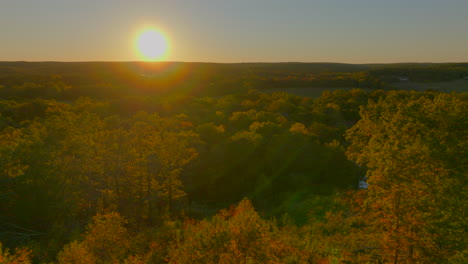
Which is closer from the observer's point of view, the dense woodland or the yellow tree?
the yellow tree

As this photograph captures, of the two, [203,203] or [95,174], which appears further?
[203,203]

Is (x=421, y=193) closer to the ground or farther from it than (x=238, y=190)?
farther from it

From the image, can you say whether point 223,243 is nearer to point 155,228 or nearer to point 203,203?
point 155,228

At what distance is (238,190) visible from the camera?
5800cm

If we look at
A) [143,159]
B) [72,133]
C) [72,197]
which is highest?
[72,133]

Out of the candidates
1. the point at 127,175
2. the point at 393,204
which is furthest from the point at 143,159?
the point at 393,204

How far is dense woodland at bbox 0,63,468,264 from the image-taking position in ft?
76.5

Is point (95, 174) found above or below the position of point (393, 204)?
below

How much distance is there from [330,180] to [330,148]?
589 centimetres

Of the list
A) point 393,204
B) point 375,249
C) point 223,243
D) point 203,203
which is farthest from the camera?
point 203,203

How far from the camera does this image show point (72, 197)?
45.1 meters

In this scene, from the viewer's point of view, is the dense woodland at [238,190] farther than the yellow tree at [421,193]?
Yes

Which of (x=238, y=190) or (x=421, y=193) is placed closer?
(x=421, y=193)

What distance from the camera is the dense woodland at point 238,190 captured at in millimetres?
23312
